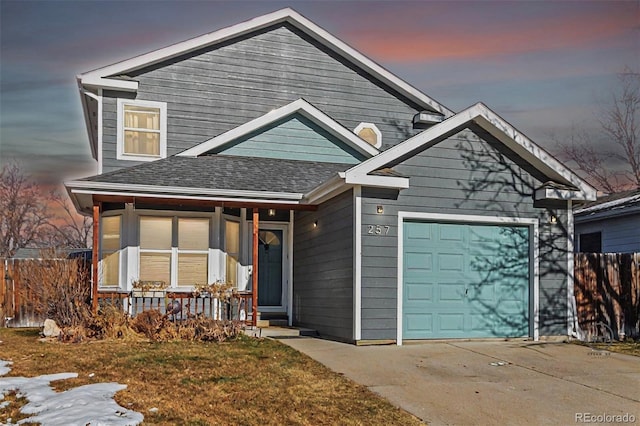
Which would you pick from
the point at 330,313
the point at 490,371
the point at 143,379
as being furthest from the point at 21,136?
the point at 490,371

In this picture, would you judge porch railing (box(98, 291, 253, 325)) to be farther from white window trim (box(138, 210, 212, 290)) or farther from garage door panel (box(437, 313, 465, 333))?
garage door panel (box(437, 313, 465, 333))

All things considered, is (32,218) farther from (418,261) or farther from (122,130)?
(418,261)

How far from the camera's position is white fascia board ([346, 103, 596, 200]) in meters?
11.5

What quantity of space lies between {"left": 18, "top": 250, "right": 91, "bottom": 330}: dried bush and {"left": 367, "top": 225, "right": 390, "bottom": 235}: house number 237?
5344mm

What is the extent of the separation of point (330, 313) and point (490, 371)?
4079 mm

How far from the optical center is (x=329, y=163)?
1603 centimetres

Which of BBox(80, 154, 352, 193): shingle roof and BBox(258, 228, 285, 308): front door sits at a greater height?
BBox(80, 154, 352, 193): shingle roof

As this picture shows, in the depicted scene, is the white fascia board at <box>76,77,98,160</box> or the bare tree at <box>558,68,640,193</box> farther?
the bare tree at <box>558,68,640,193</box>

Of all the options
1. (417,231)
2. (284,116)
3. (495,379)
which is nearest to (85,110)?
(284,116)

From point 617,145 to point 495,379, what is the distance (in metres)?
27.6

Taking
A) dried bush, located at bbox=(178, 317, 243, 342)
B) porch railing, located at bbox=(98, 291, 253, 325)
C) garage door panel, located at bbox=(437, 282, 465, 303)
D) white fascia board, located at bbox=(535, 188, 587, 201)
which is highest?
white fascia board, located at bbox=(535, 188, 587, 201)

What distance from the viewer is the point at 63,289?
1158 centimetres

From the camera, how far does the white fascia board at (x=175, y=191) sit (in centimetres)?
1193

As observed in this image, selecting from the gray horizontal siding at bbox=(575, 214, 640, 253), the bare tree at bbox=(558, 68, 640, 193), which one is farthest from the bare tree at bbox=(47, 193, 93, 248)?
the gray horizontal siding at bbox=(575, 214, 640, 253)
